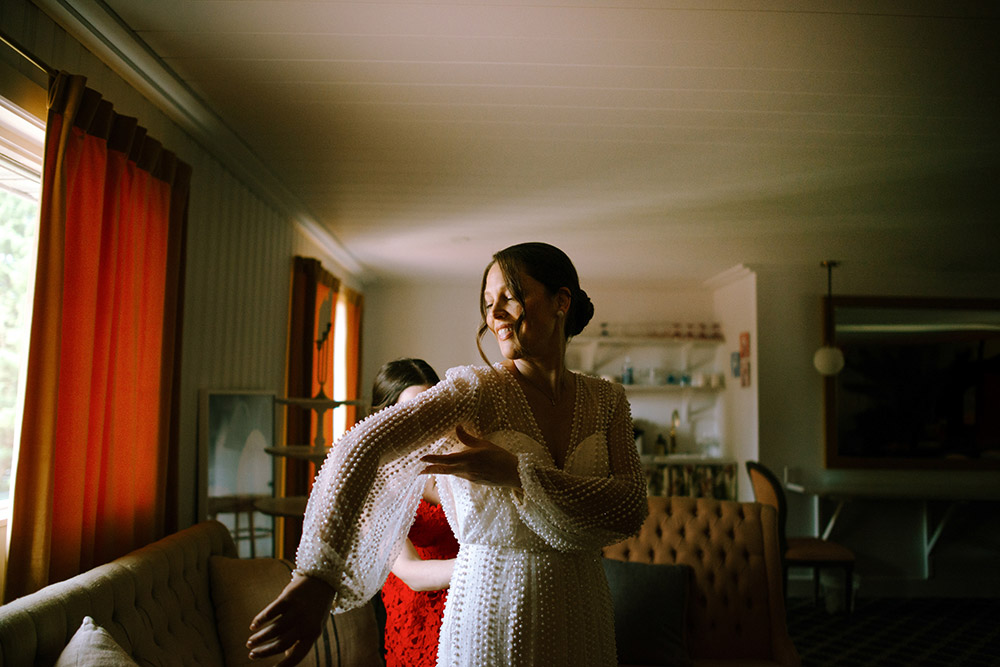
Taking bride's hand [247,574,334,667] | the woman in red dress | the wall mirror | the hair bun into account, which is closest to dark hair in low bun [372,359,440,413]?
the woman in red dress

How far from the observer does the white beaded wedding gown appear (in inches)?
30.6

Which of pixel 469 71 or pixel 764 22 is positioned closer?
pixel 764 22

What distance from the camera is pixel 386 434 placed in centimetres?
75

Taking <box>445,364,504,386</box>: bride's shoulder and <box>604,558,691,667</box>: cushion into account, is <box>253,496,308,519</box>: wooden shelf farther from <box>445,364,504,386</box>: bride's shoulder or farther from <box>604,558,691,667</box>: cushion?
<box>445,364,504,386</box>: bride's shoulder

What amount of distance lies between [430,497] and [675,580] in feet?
4.40

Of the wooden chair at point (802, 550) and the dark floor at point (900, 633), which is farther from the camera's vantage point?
the wooden chair at point (802, 550)

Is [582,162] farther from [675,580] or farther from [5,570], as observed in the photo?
[5,570]

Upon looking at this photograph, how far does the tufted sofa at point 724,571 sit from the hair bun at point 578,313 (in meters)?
1.82

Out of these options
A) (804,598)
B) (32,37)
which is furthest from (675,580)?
(804,598)

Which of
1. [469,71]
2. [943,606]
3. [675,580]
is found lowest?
[943,606]

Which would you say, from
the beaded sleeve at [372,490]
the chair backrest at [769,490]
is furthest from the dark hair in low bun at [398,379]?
the chair backrest at [769,490]

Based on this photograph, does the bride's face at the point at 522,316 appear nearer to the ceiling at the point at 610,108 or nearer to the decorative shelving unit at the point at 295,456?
the ceiling at the point at 610,108

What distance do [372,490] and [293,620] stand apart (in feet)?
0.52

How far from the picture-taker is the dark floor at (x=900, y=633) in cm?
399
